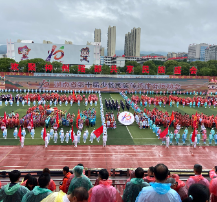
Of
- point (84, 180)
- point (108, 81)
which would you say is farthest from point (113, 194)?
point (108, 81)

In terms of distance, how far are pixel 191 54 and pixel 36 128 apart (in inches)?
5066

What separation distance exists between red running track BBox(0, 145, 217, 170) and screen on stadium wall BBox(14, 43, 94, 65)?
58469 millimetres

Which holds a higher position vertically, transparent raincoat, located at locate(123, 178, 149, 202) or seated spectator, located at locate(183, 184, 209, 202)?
seated spectator, located at locate(183, 184, 209, 202)

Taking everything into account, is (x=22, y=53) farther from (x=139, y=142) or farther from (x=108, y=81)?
(x=139, y=142)

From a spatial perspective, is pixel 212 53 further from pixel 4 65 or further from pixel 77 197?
pixel 77 197

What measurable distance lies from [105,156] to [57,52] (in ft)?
199

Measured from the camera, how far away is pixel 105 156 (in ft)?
33.3

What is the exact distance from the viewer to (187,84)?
1335 inches

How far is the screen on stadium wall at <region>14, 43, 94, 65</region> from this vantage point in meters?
64.8

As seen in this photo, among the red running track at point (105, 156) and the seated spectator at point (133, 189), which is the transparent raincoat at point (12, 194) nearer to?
the seated spectator at point (133, 189)

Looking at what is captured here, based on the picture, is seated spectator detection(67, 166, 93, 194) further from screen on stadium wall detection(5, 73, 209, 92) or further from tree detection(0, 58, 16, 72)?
tree detection(0, 58, 16, 72)

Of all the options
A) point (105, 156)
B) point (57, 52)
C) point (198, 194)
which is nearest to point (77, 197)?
point (198, 194)

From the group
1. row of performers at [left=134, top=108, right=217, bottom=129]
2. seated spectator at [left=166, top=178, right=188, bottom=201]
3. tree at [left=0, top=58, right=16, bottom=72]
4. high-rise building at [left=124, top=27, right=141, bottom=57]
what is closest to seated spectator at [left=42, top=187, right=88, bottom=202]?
seated spectator at [left=166, top=178, right=188, bottom=201]

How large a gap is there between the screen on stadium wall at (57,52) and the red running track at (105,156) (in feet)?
192
